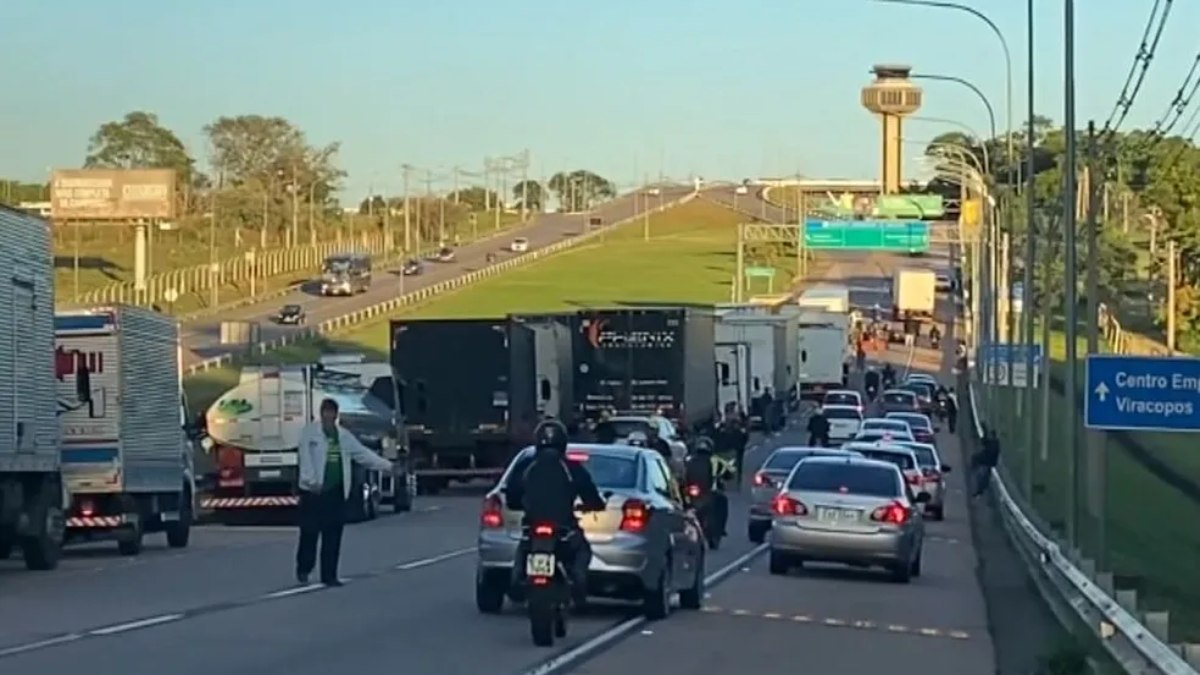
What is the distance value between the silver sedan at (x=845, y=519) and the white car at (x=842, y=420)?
128 ft

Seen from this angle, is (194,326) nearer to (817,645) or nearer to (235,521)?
(235,521)

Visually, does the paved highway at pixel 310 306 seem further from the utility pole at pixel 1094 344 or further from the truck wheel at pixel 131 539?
the utility pole at pixel 1094 344

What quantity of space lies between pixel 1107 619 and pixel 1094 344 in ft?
56.1

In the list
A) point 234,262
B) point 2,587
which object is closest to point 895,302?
point 234,262

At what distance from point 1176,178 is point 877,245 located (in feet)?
86.9

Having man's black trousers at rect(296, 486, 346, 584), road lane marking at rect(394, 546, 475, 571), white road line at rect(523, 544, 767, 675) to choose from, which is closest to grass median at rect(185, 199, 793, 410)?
road lane marking at rect(394, 546, 475, 571)

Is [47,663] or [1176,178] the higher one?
[1176,178]

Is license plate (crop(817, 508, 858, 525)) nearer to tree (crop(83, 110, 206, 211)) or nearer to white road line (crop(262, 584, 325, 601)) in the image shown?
white road line (crop(262, 584, 325, 601))

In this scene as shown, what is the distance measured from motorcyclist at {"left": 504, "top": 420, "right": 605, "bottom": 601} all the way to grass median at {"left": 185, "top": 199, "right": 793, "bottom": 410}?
6185 cm

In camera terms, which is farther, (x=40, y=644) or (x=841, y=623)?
(x=841, y=623)

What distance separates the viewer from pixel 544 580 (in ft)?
63.0

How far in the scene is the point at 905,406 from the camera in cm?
8438

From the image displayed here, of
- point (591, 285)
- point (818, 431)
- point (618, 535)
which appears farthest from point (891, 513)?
point (591, 285)

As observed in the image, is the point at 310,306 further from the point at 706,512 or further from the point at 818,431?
the point at 706,512
